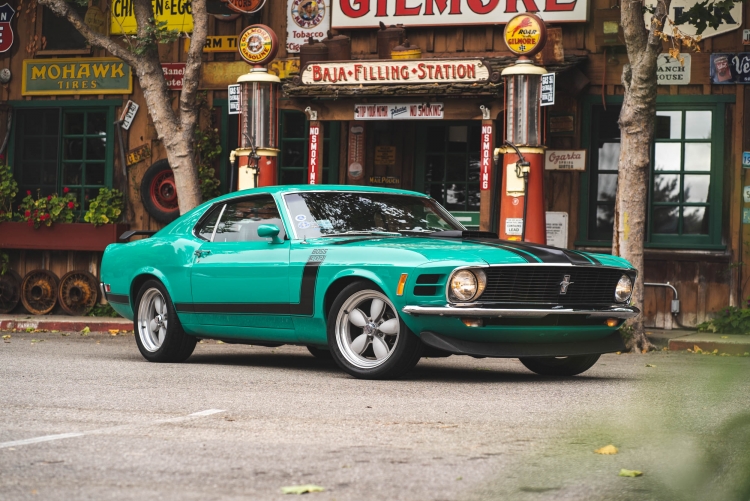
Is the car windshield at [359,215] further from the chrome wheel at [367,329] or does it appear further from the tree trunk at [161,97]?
the tree trunk at [161,97]

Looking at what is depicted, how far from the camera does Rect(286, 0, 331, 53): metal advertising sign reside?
15469 millimetres

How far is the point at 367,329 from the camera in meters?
7.28

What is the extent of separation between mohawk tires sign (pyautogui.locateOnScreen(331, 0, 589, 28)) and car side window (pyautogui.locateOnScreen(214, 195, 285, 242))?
6.91 metres

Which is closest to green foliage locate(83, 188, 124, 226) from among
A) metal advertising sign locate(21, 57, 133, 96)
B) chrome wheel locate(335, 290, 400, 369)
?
metal advertising sign locate(21, 57, 133, 96)

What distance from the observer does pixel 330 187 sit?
336 inches

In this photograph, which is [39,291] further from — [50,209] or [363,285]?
[363,285]

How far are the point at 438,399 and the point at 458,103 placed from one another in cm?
747

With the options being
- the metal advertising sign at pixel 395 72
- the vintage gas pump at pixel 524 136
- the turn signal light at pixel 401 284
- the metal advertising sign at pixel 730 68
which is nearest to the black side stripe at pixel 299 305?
the turn signal light at pixel 401 284

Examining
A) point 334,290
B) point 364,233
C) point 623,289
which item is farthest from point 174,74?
point 623,289

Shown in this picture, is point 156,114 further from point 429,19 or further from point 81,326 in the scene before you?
point 429,19

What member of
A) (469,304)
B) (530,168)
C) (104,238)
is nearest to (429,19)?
(530,168)

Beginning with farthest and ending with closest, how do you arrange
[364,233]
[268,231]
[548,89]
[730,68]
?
[730,68] → [548,89] → [364,233] → [268,231]

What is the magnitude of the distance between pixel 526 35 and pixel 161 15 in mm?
6390

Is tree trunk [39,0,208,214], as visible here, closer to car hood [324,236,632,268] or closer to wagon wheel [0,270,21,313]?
wagon wheel [0,270,21,313]
